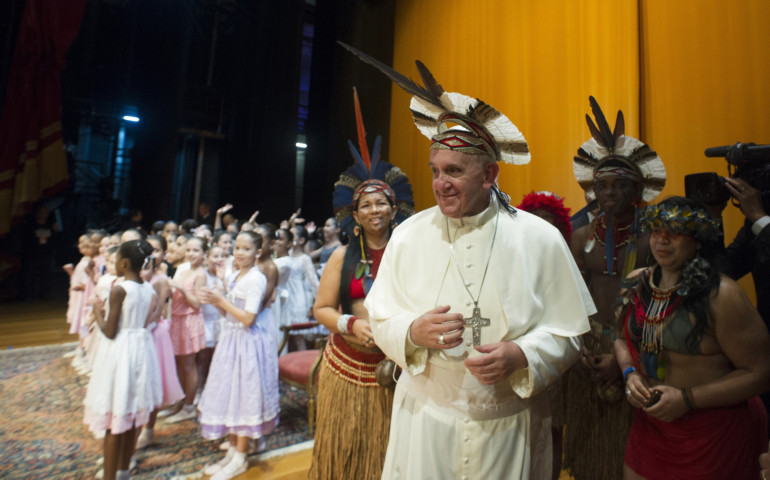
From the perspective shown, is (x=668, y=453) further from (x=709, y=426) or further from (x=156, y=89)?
(x=156, y=89)

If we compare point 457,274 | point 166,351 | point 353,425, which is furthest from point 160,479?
point 457,274

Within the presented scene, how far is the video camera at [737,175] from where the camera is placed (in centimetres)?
178

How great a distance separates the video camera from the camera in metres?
1.78

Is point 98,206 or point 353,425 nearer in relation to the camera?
point 353,425

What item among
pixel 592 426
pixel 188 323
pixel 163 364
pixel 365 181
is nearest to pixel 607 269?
pixel 592 426

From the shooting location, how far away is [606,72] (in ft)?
12.0

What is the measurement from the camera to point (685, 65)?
3.20 m

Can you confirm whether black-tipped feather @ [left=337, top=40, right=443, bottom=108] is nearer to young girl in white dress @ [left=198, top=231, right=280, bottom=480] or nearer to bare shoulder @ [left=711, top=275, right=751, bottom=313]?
bare shoulder @ [left=711, top=275, right=751, bottom=313]

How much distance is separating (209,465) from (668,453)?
2.75 meters

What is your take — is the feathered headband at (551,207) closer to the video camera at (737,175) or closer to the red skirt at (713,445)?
the video camera at (737,175)

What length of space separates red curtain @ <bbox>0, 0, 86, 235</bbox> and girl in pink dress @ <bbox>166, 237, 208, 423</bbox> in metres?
6.64

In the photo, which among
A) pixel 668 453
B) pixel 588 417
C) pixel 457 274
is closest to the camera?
pixel 457 274

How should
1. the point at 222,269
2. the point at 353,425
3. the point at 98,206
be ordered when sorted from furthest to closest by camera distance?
the point at 98,206, the point at 222,269, the point at 353,425

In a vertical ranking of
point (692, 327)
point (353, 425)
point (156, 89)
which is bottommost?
point (353, 425)
